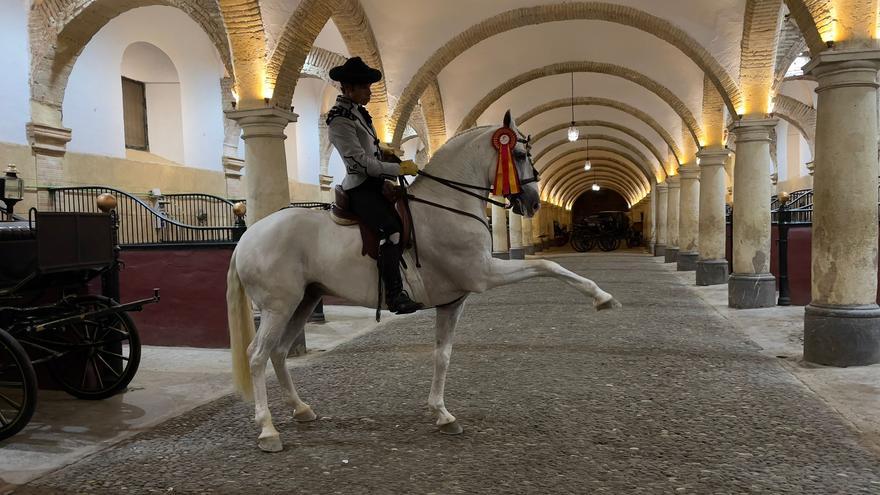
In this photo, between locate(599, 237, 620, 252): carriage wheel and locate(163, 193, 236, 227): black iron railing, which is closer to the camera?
locate(163, 193, 236, 227): black iron railing

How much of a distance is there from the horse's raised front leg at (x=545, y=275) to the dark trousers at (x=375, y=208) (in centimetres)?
67

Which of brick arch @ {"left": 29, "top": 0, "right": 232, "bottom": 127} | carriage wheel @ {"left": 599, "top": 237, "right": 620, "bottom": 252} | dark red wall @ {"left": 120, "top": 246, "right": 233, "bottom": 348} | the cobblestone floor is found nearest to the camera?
the cobblestone floor

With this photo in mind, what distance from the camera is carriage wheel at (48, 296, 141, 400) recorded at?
4.82m

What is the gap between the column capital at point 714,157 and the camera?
13.0 m

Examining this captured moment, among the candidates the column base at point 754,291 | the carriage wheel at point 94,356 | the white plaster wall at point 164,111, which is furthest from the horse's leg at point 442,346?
the white plaster wall at point 164,111

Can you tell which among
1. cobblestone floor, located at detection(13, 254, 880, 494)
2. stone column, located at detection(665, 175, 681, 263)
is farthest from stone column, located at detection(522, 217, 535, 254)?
cobblestone floor, located at detection(13, 254, 880, 494)

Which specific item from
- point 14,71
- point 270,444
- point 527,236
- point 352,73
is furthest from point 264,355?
point 527,236

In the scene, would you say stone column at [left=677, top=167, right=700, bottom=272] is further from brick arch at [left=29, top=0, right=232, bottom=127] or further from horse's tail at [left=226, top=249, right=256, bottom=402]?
horse's tail at [left=226, top=249, right=256, bottom=402]

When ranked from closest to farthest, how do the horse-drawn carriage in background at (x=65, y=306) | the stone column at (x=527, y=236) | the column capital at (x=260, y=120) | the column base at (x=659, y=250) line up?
the horse-drawn carriage in background at (x=65, y=306)
the column capital at (x=260, y=120)
the column base at (x=659, y=250)
the stone column at (x=527, y=236)

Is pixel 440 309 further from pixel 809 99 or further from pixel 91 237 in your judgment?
pixel 809 99

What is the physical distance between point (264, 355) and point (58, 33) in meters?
11.3

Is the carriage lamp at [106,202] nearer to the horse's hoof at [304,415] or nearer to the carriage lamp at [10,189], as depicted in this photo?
the carriage lamp at [10,189]

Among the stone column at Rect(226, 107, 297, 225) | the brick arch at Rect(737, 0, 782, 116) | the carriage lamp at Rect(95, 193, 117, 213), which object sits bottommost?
the carriage lamp at Rect(95, 193, 117, 213)

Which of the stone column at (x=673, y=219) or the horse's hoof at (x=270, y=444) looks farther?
the stone column at (x=673, y=219)
